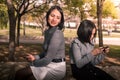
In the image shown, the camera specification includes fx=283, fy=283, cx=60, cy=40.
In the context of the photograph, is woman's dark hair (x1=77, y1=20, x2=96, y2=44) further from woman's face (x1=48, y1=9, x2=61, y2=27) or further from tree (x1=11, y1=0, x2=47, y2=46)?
tree (x1=11, y1=0, x2=47, y2=46)

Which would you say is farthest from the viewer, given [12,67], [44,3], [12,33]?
[44,3]

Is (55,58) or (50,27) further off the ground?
(50,27)

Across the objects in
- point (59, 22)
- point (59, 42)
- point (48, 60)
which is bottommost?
point (48, 60)

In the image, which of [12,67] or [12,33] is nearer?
[12,67]

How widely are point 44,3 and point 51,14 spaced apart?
20.1 m

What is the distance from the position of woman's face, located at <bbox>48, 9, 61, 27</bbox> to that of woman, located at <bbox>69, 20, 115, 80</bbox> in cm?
33

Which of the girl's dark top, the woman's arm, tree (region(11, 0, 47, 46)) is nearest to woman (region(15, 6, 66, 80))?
the girl's dark top

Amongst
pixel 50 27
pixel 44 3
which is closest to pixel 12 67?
pixel 50 27

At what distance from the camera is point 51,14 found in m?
3.96

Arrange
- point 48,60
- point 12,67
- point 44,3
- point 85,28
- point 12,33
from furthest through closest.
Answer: point 44,3 → point 12,33 → point 12,67 → point 85,28 → point 48,60

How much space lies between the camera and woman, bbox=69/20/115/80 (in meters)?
3.86

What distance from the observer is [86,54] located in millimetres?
4004

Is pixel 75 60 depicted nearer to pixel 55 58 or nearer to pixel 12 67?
pixel 55 58

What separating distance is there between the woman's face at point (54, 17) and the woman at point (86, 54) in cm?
33
